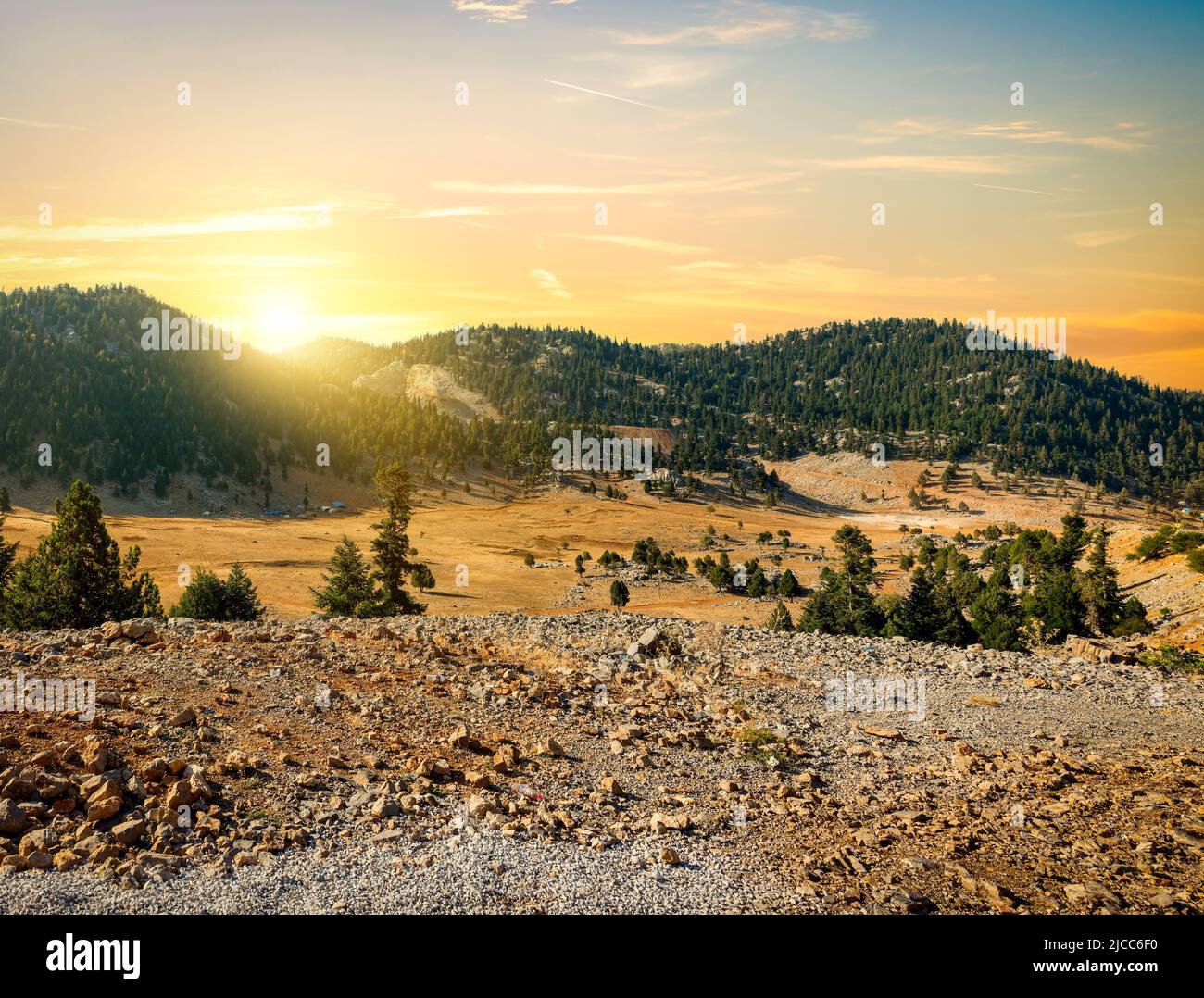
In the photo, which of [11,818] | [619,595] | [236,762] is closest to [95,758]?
[11,818]

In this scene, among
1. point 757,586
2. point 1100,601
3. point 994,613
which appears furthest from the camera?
point 757,586

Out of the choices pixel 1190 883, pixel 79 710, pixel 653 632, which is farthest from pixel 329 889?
pixel 653 632

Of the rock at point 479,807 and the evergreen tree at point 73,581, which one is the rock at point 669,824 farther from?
the evergreen tree at point 73,581

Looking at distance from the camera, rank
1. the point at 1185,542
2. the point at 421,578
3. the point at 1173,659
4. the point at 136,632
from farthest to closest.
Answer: the point at 421,578, the point at 1185,542, the point at 1173,659, the point at 136,632

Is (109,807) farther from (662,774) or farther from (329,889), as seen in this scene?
(662,774)

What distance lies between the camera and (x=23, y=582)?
3103 centimetres

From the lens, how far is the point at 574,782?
1405 cm

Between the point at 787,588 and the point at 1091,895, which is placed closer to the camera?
the point at 1091,895

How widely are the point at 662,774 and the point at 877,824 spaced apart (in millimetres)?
4124

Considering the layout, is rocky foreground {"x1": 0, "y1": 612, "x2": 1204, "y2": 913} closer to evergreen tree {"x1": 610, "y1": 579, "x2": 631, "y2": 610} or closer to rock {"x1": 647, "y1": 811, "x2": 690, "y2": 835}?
rock {"x1": 647, "y1": 811, "x2": 690, "y2": 835}

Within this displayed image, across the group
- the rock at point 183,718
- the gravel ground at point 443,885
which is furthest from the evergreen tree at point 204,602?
the gravel ground at point 443,885

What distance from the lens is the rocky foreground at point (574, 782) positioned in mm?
10508

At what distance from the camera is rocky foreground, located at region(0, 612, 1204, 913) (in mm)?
10508

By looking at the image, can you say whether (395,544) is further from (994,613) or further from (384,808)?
(384,808)
